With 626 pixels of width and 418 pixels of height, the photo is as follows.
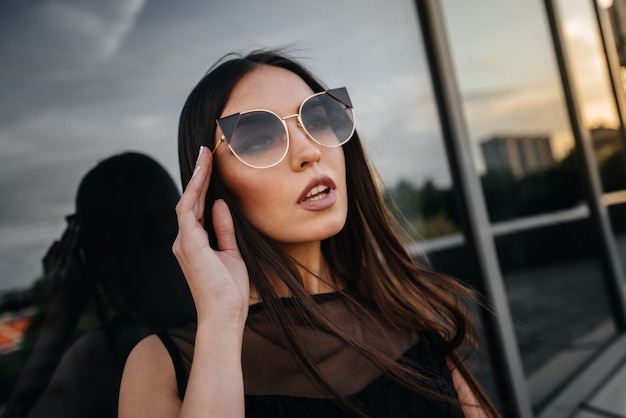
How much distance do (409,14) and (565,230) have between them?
254 centimetres

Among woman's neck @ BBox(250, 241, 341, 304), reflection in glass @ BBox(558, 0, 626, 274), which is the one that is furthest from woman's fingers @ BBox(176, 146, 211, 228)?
reflection in glass @ BBox(558, 0, 626, 274)

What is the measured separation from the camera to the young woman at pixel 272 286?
92cm

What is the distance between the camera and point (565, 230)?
412 cm

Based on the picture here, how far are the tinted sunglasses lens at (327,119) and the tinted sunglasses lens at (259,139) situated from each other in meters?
0.07

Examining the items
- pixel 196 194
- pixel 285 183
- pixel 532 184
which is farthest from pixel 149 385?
pixel 532 184

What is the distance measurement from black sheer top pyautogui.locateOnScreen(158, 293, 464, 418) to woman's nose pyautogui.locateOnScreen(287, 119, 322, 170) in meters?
0.32

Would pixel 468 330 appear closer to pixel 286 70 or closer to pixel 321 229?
pixel 321 229

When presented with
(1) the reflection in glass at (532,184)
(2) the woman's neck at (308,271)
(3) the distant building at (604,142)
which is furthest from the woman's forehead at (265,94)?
(3) the distant building at (604,142)

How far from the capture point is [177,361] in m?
0.98

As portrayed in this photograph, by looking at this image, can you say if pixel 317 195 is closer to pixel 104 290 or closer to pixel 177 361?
pixel 177 361

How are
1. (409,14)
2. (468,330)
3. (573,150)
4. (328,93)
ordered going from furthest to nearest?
(573,150)
(409,14)
(468,330)
(328,93)

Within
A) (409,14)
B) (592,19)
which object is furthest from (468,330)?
(592,19)

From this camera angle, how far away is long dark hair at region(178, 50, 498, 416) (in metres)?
1.05

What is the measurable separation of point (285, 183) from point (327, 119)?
188 millimetres
